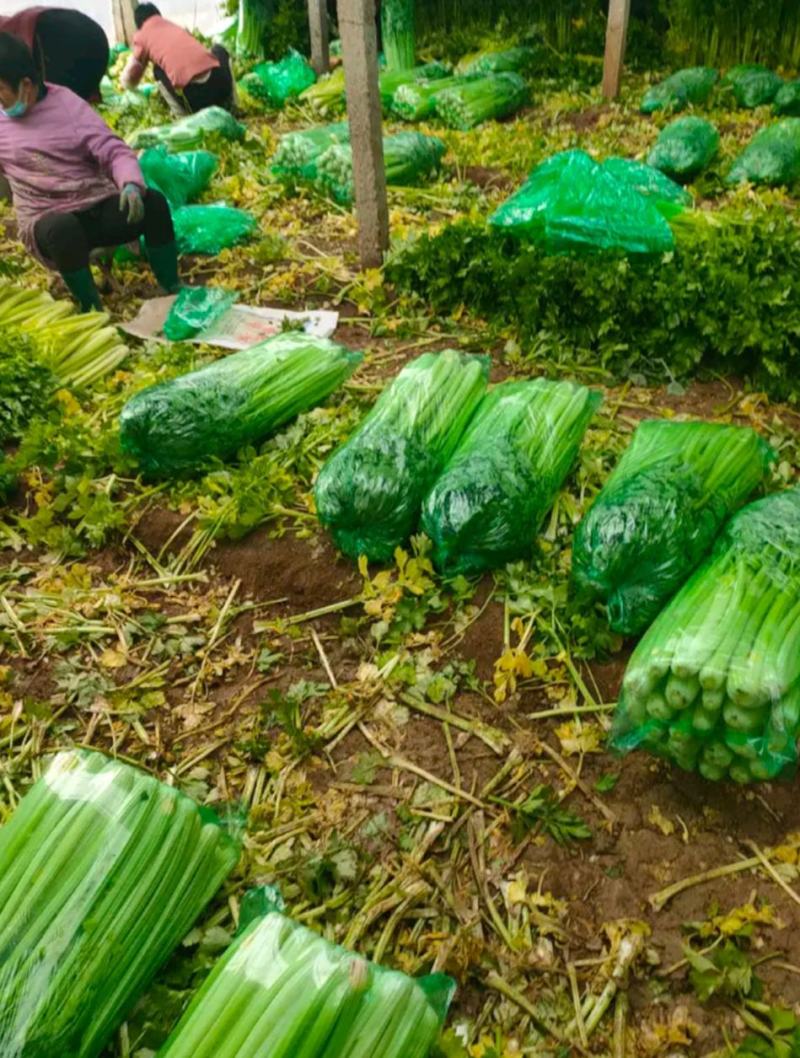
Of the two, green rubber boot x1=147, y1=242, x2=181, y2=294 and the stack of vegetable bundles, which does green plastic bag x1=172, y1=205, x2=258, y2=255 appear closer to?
green rubber boot x1=147, y1=242, x2=181, y2=294

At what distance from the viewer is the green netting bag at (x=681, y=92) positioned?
7.93 m

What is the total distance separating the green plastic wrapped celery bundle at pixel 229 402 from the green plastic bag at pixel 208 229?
2155mm

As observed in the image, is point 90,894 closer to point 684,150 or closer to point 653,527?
point 653,527

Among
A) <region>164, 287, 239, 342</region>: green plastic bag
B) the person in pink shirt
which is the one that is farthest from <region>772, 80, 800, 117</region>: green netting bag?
<region>164, 287, 239, 342</region>: green plastic bag

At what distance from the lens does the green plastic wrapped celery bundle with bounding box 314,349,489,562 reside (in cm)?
313

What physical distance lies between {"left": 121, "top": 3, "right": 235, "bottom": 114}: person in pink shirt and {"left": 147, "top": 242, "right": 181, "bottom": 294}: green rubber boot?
14.3 ft

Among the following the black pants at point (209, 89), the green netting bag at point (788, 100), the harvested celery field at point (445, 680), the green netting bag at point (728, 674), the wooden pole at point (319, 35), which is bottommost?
the harvested celery field at point (445, 680)

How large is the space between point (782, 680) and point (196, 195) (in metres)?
6.36

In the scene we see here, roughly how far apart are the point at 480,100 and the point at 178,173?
353 cm

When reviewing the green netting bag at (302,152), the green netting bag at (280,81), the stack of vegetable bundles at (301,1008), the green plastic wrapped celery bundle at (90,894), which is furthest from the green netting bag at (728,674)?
the green netting bag at (280,81)

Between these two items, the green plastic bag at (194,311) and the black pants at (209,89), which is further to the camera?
the black pants at (209,89)

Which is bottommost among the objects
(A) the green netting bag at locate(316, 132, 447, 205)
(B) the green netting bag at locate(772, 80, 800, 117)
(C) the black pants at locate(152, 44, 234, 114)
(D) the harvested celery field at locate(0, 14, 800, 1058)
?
(D) the harvested celery field at locate(0, 14, 800, 1058)

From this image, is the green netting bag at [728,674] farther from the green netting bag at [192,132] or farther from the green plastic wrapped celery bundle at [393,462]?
the green netting bag at [192,132]

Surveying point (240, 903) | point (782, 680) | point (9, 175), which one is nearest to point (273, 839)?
point (240, 903)
